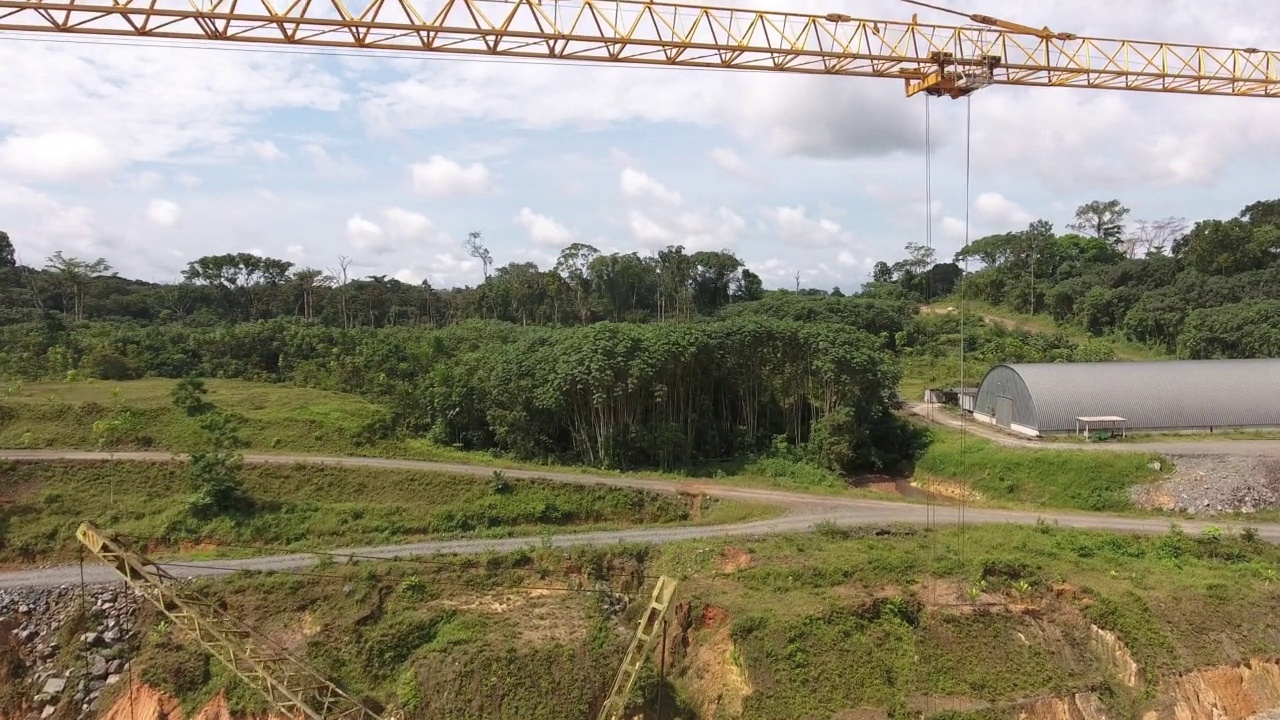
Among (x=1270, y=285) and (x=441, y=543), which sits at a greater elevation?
(x=1270, y=285)

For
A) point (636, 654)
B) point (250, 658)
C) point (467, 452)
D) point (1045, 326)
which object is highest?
point (1045, 326)

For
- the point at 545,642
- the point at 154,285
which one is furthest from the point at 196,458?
the point at 154,285

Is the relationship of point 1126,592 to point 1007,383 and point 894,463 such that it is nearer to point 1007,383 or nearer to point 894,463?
point 894,463

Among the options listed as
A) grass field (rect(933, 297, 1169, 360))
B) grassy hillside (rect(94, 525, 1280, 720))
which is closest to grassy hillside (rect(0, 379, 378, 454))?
grassy hillside (rect(94, 525, 1280, 720))

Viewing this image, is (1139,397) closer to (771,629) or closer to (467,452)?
(771,629)

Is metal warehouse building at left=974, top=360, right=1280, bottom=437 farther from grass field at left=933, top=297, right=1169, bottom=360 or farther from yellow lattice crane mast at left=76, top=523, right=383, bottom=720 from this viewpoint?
yellow lattice crane mast at left=76, top=523, right=383, bottom=720

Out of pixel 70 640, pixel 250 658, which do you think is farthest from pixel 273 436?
pixel 250 658
